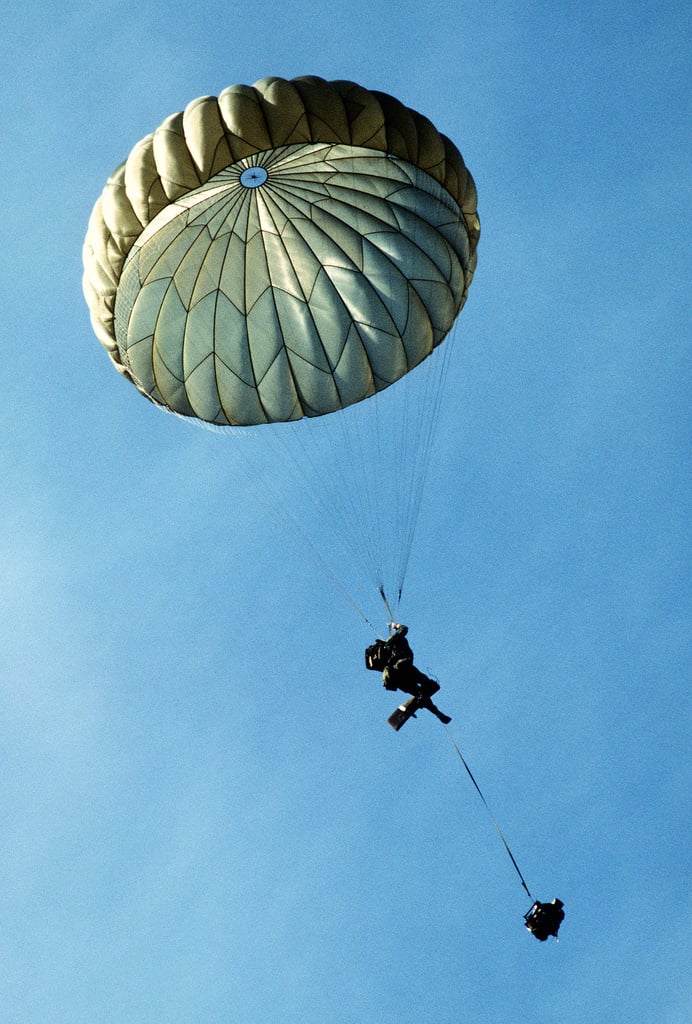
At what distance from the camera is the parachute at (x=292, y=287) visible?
794 inches

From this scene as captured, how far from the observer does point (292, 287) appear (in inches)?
816

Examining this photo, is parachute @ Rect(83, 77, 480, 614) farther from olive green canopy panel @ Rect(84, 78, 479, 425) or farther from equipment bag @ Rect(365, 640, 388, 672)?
equipment bag @ Rect(365, 640, 388, 672)

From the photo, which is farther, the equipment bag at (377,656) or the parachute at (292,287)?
the parachute at (292,287)

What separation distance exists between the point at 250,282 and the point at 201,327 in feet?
3.55

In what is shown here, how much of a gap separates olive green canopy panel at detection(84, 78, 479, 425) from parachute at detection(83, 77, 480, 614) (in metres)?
0.02

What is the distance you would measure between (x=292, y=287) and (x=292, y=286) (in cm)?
2

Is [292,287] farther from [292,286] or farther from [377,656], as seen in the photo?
[377,656]

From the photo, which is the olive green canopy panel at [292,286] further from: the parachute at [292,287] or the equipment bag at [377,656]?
the equipment bag at [377,656]

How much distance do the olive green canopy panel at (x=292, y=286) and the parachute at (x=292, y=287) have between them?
0.07ft

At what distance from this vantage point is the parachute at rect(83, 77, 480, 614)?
66.1 ft

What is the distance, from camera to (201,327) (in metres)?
20.5

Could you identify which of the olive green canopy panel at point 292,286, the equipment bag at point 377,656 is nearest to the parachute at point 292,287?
the olive green canopy panel at point 292,286

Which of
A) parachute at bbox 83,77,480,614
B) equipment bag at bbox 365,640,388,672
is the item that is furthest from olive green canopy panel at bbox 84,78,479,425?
equipment bag at bbox 365,640,388,672

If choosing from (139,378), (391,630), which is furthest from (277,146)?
(391,630)
